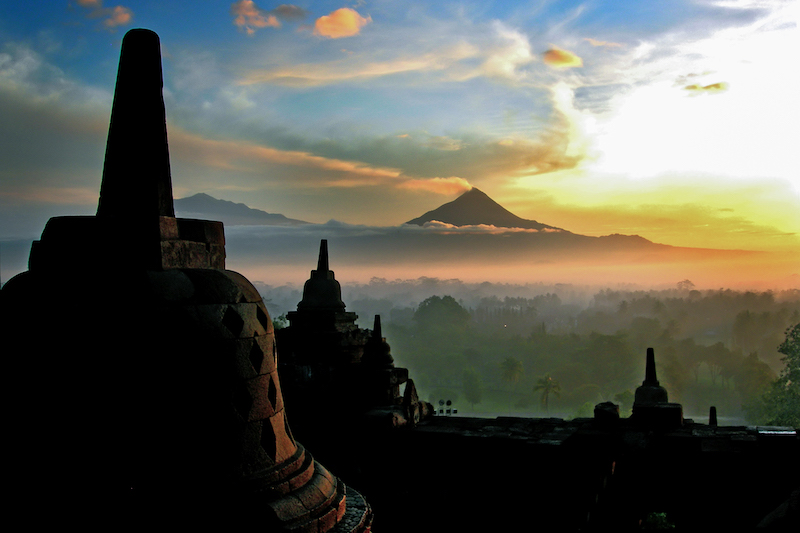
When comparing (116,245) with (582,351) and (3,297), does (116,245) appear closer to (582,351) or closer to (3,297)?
(3,297)

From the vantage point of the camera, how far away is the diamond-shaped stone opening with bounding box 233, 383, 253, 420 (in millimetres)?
4594

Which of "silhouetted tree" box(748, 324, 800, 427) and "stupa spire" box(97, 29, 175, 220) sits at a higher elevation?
"stupa spire" box(97, 29, 175, 220)

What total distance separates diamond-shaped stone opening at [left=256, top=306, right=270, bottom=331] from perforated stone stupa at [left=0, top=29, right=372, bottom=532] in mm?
25

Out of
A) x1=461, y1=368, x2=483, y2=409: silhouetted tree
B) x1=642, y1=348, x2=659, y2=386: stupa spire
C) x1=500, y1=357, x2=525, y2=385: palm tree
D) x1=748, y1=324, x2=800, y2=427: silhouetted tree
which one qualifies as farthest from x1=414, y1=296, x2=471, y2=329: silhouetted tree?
x1=642, y1=348, x2=659, y2=386: stupa spire

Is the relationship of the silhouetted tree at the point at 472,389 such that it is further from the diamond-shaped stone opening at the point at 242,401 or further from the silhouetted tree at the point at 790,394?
the diamond-shaped stone opening at the point at 242,401

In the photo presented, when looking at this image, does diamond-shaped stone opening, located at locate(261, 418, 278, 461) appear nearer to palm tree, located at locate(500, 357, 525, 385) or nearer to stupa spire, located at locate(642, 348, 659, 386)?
stupa spire, located at locate(642, 348, 659, 386)

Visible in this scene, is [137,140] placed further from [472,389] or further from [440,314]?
[440,314]

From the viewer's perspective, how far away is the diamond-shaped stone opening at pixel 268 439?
4750 mm

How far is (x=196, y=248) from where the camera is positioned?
16.3 ft

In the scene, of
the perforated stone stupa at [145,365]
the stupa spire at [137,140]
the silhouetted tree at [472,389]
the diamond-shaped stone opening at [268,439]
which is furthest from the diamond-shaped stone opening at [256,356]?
the silhouetted tree at [472,389]

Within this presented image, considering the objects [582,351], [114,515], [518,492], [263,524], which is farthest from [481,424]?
[582,351]

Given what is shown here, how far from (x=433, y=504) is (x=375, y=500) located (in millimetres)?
1113

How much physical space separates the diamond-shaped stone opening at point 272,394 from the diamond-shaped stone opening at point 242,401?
0.25 meters

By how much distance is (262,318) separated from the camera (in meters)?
5.09
